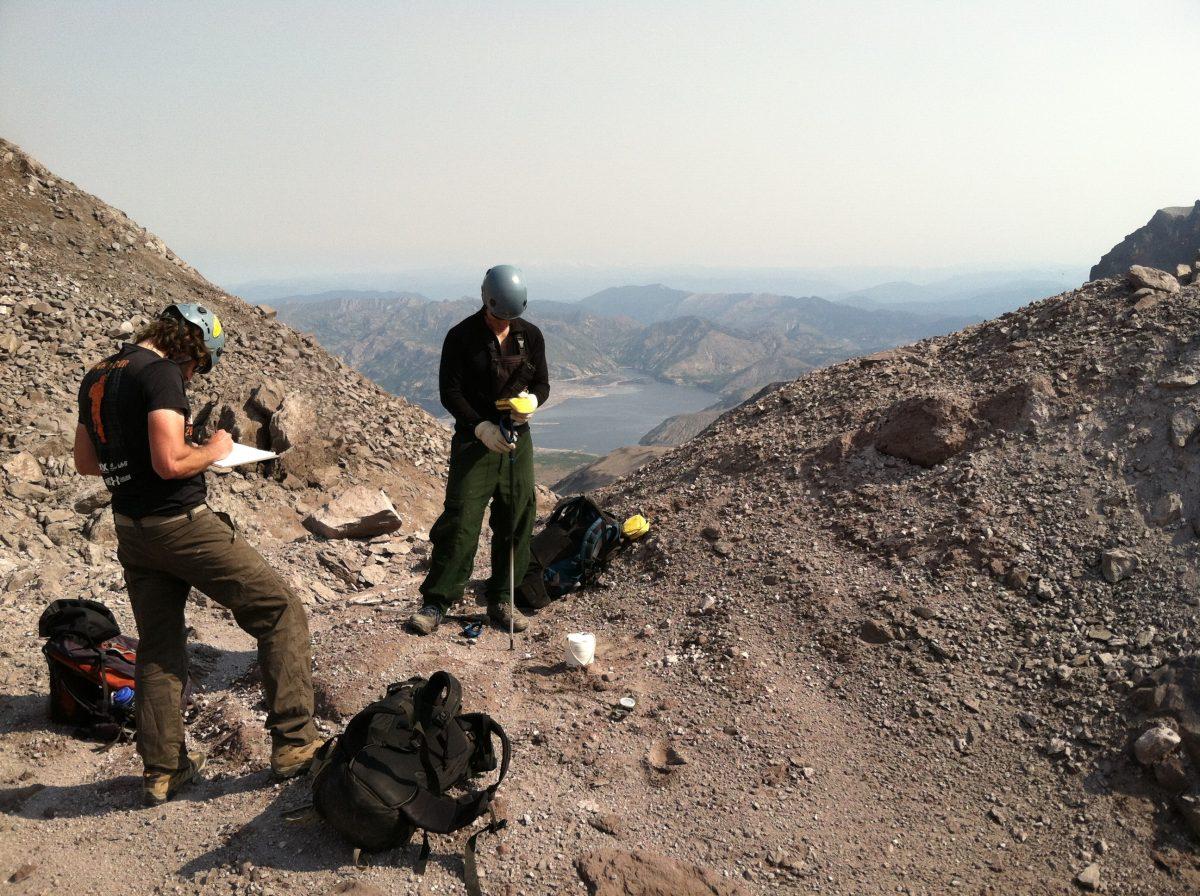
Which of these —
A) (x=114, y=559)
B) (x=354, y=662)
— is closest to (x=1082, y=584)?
(x=354, y=662)

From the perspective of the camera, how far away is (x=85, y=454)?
3828mm

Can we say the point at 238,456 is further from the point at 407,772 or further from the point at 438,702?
the point at 407,772

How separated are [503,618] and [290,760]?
222 centimetres

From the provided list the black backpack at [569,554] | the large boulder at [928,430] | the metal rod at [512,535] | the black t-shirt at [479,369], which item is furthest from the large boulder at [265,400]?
the large boulder at [928,430]

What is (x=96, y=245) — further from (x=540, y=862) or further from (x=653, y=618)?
(x=540, y=862)

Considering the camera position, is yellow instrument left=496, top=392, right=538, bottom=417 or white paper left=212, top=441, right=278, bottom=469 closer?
white paper left=212, top=441, right=278, bottom=469

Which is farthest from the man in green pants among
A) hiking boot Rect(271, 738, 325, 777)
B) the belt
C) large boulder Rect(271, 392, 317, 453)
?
large boulder Rect(271, 392, 317, 453)

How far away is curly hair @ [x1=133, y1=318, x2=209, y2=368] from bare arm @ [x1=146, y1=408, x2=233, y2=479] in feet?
1.21

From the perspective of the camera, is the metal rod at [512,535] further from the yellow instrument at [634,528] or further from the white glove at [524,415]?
the yellow instrument at [634,528]

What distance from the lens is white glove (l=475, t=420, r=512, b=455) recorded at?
17.7ft

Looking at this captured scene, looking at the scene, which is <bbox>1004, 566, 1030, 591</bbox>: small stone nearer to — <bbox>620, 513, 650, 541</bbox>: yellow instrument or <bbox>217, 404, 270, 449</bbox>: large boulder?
<bbox>620, 513, 650, 541</bbox>: yellow instrument

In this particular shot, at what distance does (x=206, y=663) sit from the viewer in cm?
578

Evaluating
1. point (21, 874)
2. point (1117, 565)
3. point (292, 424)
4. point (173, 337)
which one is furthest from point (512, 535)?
point (292, 424)

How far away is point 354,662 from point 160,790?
52.9 inches
